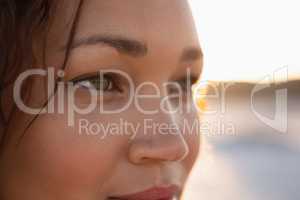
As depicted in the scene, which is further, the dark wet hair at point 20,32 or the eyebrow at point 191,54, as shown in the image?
the eyebrow at point 191,54

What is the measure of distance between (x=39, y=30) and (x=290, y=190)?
3.96 m

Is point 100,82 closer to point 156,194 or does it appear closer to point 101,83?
point 101,83

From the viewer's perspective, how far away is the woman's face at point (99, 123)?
1108 mm

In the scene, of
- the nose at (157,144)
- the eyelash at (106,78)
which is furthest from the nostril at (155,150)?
the eyelash at (106,78)

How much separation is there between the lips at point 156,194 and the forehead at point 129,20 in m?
0.30

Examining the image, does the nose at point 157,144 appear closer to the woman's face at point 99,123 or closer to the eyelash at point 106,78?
the woman's face at point 99,123

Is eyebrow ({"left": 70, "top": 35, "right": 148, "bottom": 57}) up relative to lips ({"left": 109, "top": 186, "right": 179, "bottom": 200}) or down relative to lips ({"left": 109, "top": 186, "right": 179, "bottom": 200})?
up

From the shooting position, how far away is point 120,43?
112 cm

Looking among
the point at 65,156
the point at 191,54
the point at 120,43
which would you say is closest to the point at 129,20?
the point at 120,43

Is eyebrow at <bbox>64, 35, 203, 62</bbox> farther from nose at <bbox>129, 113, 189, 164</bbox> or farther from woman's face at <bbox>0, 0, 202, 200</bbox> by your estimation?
nose at <bbox>129, 113, 189, 164</bbox>

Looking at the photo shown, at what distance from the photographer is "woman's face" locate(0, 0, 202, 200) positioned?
111cm

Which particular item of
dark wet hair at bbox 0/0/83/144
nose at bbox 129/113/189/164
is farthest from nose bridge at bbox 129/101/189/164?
dark wet hair at bbox 0/0/83/144

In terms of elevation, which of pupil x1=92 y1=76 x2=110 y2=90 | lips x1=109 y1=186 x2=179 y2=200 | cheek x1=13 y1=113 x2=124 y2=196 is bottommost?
lips x1=109 y1=186 x2=179 y2=200

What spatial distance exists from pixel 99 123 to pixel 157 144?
0.41ft
